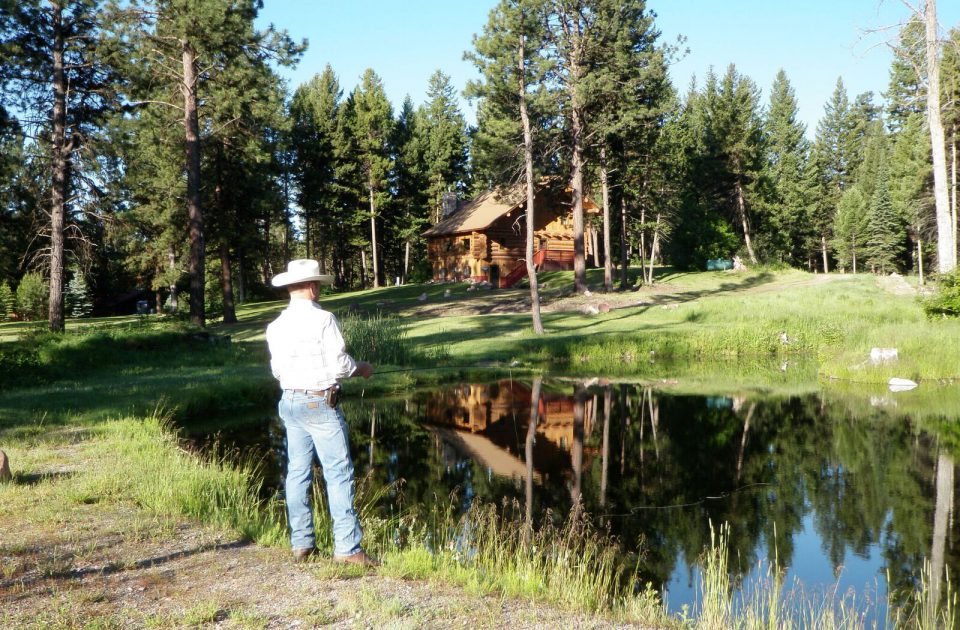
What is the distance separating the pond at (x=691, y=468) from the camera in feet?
25.0

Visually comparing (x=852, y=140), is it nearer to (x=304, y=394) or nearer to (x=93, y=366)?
(x=93, y=366)

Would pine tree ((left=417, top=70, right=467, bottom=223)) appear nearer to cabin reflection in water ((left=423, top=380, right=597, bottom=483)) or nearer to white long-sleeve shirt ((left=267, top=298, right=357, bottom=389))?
cabin reflection in water ((left=423, top=380, right=597, bottom=483))

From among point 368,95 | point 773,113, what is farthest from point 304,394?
point 773,113

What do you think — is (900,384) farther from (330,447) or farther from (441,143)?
(441,143)

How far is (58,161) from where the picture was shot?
76.3ft

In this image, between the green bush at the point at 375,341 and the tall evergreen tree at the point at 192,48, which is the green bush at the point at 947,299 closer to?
the green bush at the point at 375,341

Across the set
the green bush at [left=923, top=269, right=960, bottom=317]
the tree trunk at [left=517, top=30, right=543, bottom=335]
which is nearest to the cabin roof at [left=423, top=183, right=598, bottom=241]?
the tree trunk at [left=517, top=30, right=543, bottom=335]

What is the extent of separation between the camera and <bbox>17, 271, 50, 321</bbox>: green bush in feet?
159

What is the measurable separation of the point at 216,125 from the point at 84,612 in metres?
26.5

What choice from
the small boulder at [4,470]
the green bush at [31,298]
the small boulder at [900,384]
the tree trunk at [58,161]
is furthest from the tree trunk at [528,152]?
the green bush at [31,298]

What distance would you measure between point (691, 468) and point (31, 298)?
4923 centimetres

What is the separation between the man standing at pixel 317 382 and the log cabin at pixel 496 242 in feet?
139

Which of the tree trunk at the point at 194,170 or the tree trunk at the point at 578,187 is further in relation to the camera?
the tree trunk at the point at 578,187

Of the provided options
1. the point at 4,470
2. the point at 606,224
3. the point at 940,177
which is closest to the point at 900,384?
the point at 940,177
